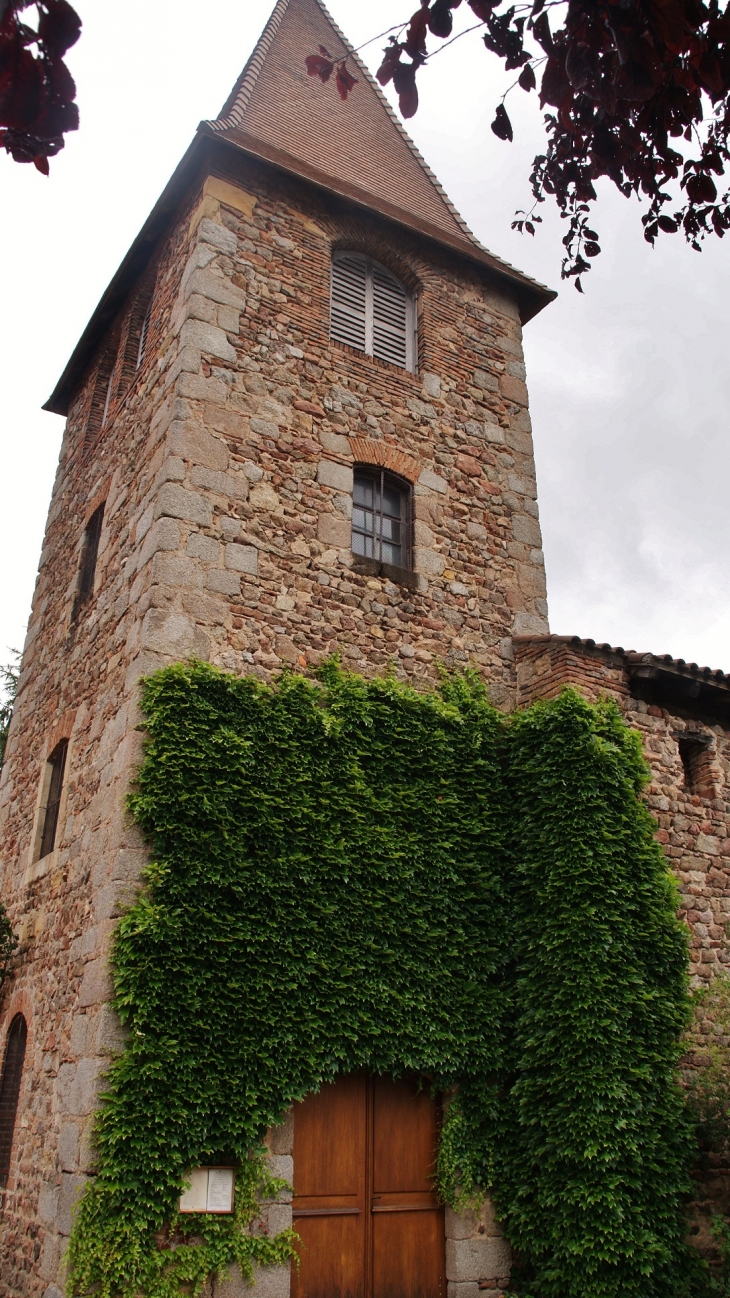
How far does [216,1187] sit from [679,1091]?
3424 millimetres

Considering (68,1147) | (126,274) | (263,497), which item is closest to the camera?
(68,1147)

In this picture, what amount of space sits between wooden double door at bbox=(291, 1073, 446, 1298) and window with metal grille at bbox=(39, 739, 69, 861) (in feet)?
11.5

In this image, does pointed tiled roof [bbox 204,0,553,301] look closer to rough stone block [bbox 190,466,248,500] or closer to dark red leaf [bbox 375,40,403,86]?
rough stone block [bbox 190,466,248,500]

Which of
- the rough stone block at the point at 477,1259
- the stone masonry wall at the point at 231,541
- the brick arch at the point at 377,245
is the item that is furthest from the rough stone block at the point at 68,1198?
the brick arch at the point at 377,245

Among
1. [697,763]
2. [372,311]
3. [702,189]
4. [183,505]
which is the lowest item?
[702,189]

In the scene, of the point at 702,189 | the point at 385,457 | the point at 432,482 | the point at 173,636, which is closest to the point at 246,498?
the point at 173,636

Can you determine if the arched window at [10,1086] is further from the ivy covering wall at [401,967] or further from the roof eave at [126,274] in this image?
the roof eave at [126,274]

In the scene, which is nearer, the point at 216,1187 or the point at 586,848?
the point at 216,1187

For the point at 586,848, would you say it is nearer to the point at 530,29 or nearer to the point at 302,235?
the point at 530,29

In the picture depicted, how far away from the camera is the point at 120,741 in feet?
24.1

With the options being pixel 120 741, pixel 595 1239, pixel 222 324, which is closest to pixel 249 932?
pixel 120 741

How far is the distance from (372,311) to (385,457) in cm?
189

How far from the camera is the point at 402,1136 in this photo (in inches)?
286

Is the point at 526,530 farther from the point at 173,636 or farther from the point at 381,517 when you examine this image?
the point at 173,636
